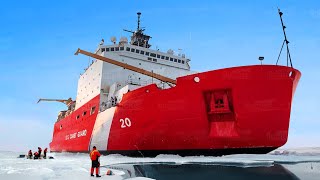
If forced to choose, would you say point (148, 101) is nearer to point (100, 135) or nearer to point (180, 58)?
point (100, 135)

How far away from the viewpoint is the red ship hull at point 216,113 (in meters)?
11.4

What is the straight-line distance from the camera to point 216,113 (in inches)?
469

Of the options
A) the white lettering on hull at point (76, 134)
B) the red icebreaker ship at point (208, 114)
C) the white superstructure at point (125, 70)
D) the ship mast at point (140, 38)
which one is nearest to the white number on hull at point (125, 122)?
the red icebreaker ship at point (208, 114)

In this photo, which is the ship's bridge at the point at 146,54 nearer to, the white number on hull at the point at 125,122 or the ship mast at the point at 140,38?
the ship mast at the point at 140,38

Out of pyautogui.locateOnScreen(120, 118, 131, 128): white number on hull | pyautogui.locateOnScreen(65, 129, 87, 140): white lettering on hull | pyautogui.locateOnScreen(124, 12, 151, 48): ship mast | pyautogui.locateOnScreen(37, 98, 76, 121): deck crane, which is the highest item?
pyautogui.locateOnScreen(124, 12, 151, 48): ship mast

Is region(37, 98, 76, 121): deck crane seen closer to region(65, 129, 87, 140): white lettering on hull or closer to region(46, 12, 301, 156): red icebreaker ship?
region(65, 129, 87, 140): white lettering on hull

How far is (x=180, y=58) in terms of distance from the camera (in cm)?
2377

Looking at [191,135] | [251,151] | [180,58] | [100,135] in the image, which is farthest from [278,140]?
[180,58]

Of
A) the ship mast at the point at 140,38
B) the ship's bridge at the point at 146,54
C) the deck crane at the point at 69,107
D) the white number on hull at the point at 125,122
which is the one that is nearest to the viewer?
the white number on hull at the point at 125,122

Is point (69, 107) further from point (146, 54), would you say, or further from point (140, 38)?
point (146, 54)

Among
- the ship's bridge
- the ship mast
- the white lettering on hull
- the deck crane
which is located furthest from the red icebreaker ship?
the deck crane

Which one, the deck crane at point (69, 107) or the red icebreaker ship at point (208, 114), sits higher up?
the deck crane at point (69, 107)

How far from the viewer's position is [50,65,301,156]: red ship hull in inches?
450

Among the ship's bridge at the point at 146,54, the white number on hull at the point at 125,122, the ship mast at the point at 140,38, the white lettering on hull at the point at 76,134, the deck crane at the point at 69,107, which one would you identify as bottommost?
the white lettering on hull at the point at 76,134
